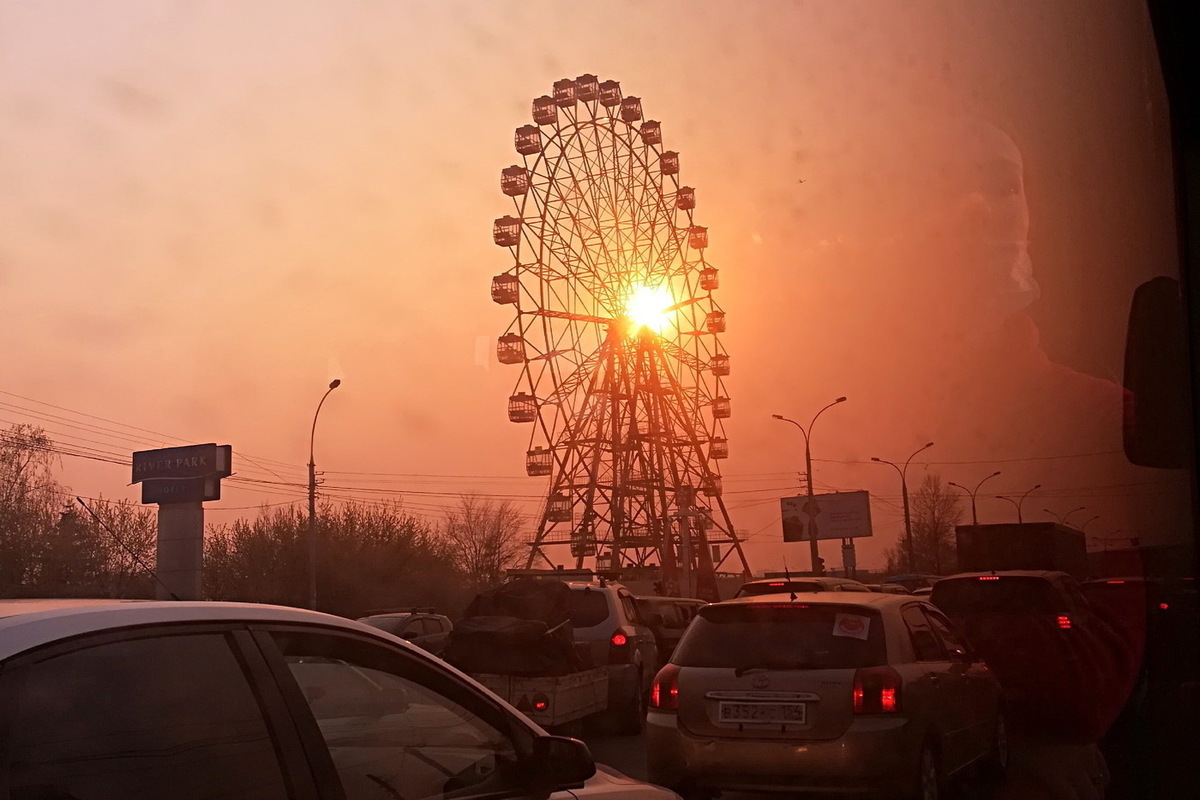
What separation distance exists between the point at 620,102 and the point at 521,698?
116 ft

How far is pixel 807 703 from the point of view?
23.1 ft

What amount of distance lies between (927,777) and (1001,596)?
5.89 meters

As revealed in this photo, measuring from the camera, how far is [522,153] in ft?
136

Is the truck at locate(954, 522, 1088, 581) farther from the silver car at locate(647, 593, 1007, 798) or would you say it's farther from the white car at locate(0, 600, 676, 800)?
the white car at locate(0, 600, 676, 800)

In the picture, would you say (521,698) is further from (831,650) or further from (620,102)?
(620,102)

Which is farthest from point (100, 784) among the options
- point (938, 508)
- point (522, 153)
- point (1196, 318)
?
point (522, 153)

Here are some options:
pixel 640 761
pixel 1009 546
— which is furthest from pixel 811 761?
pixel 1009 546

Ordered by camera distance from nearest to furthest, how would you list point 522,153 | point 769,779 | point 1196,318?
1. point 1196,318
2. point 769,779
3. point 522,153

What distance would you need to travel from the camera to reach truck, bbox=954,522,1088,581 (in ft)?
73.0

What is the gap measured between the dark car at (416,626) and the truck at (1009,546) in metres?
9.77

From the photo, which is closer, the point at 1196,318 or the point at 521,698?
the point at 1196,318

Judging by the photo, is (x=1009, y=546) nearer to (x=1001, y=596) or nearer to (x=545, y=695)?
(x=1001, y=596)

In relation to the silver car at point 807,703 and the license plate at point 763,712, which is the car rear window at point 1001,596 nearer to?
the silver car at point 807,703

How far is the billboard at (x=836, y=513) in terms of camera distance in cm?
5159
